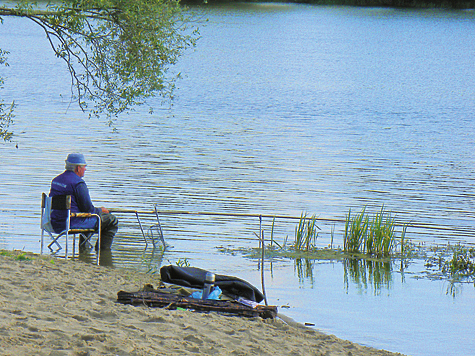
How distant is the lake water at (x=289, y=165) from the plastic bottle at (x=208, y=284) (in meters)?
1.37

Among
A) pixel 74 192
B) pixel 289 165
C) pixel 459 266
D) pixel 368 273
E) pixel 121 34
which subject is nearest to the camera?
pixel 74 192

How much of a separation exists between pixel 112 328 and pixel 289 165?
13.9 m

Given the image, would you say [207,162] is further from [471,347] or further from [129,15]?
[471,347]

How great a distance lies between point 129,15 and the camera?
31.6 feet

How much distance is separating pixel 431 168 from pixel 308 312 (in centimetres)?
1271

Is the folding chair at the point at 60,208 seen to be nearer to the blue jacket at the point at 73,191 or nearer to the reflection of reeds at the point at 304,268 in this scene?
the blue jacket at the point at 73,191

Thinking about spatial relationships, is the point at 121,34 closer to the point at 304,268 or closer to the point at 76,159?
the point at 76,159

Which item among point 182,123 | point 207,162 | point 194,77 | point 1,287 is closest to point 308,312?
point 1,287

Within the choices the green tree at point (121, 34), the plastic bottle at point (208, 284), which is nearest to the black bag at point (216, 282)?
the plastic bottle at point (208, 284)

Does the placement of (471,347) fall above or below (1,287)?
below

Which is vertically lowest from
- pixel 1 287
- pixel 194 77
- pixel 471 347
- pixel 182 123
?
pixel 471 347

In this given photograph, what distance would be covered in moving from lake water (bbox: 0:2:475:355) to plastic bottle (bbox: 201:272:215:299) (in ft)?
4.50

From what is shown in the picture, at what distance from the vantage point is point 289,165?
1916 cm

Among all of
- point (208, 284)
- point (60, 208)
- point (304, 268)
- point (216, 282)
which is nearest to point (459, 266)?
point (304, 268)
